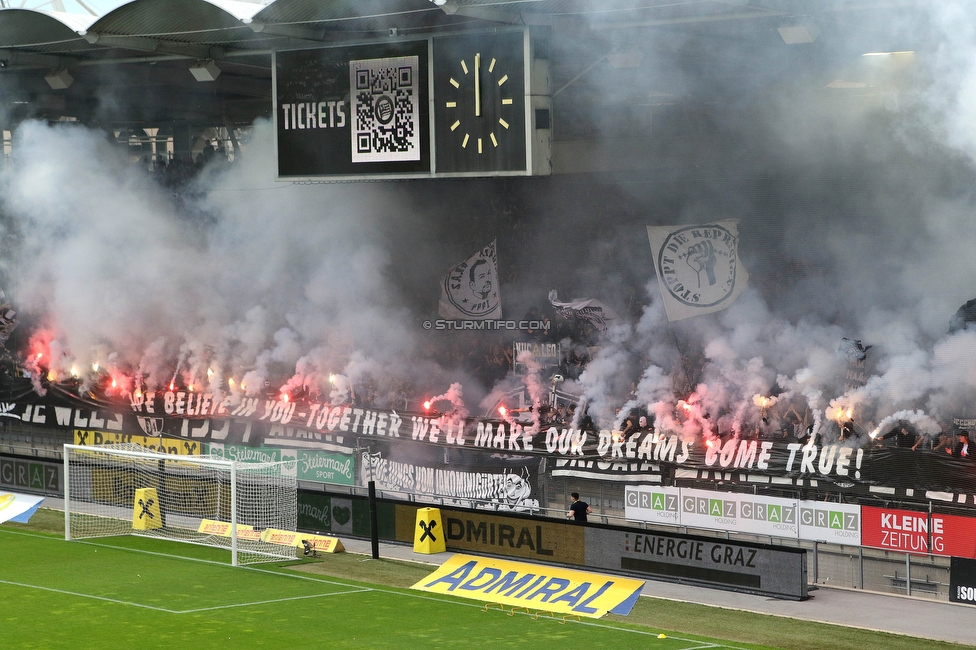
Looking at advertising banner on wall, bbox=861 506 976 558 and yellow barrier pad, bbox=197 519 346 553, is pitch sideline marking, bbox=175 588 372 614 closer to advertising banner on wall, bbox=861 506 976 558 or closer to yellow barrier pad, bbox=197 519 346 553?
yellow barrier pad, bbox=197 519 346 553

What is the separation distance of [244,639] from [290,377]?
14.2 metres

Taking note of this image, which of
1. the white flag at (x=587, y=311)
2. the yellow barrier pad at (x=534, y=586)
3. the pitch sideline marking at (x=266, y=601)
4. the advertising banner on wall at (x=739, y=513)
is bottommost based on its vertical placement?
the pitch sideline marking at (x=266, y=601)

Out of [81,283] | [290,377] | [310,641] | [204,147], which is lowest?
[310,641]

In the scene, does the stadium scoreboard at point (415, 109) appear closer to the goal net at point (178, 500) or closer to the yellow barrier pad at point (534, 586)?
the goal net at point (178, 500)

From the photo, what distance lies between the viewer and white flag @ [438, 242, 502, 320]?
2478 centimetres

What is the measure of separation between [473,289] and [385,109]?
7.66 metres

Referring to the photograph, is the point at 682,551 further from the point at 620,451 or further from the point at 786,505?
the point at 620,451

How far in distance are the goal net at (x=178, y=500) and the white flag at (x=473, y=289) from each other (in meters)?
5.45

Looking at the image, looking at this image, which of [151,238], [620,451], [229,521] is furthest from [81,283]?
[620,451]

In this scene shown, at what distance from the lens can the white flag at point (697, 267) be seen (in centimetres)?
2181

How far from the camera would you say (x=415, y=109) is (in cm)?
1739

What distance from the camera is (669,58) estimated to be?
66.9ft

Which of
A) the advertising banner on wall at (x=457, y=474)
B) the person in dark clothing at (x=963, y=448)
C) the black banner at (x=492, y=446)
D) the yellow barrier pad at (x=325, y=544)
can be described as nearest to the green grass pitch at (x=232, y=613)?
the yellow barrier pad at (x=325, y=544)

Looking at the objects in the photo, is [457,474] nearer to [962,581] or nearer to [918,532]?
[918,532]
